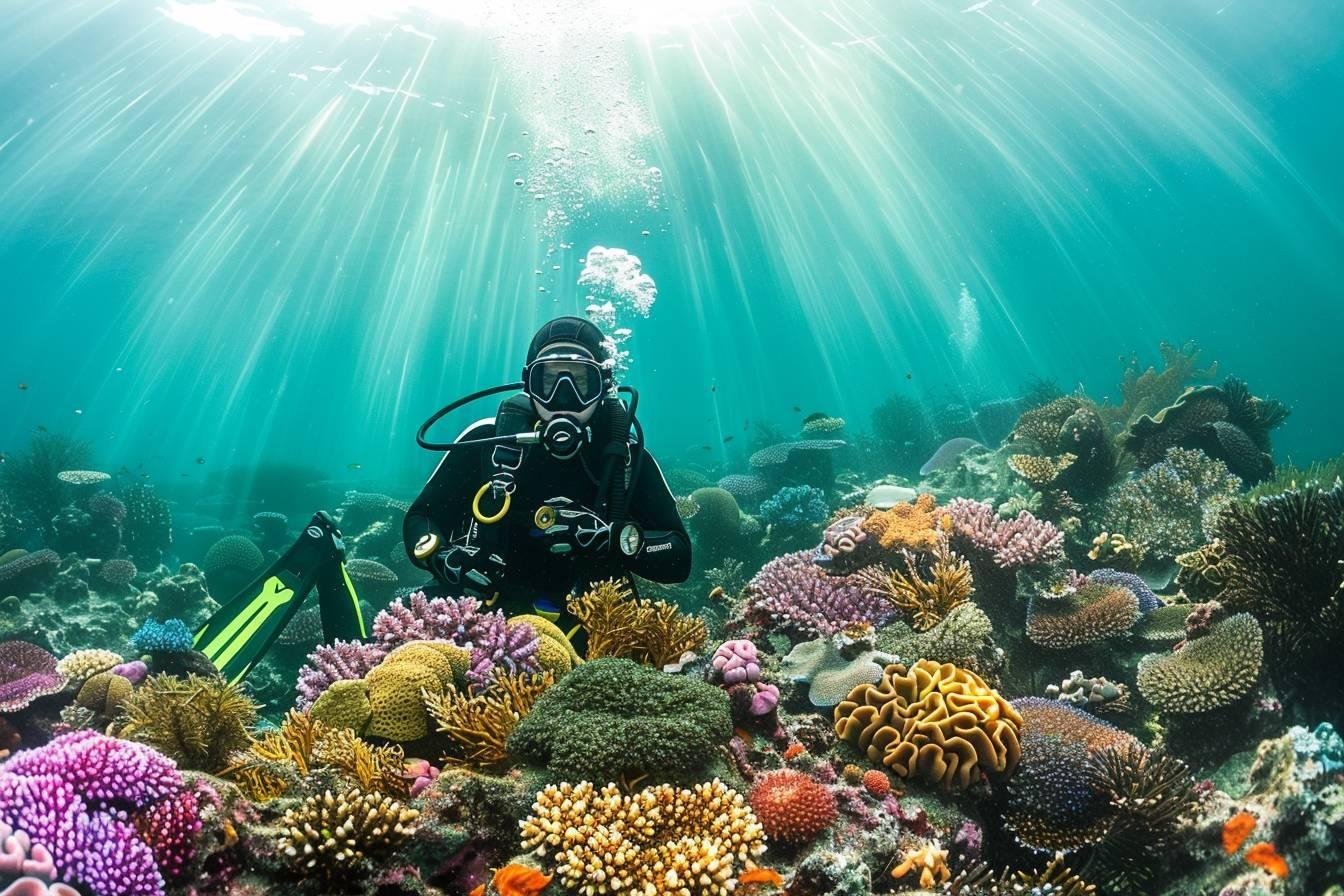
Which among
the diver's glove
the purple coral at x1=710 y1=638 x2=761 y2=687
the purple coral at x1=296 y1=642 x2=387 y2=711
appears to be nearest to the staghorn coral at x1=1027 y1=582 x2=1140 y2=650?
the purple coral at x1=710 y1=638 x2=761 y2=687

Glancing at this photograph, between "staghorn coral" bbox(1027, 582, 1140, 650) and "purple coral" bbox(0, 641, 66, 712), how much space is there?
28.0ft

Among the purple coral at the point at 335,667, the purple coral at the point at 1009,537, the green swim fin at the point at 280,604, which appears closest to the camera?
the purple coral at the point at 335,667

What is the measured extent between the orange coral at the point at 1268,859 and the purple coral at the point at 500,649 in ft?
12.3

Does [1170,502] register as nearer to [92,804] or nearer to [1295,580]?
[1295,580]

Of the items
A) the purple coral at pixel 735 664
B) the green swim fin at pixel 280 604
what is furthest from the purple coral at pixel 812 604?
the green swim fin at pixel 280 604

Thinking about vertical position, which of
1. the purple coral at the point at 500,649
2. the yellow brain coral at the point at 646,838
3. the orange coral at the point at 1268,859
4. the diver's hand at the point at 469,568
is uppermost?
the orange coral at the point at 1268,859

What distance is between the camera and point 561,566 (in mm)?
5387

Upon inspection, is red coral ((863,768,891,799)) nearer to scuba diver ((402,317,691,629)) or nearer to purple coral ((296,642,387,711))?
scuba diver ((402,317,691,629))

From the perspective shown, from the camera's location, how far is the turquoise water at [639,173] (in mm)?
23859

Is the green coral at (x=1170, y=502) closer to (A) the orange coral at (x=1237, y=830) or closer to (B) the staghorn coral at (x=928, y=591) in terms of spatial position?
(B) the staghorn coral at (x=928, y=591)

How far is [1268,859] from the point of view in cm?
266

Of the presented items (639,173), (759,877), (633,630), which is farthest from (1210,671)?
(639,173)

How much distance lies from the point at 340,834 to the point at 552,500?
10.4 ft

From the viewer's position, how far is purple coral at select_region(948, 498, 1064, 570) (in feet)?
19.1
